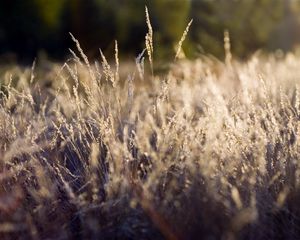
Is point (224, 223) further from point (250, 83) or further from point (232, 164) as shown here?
point (250, 83)

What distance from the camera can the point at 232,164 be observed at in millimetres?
3033

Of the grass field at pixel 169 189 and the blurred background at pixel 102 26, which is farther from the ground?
the grass field at pixel 169 189

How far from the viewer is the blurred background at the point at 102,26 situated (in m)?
16.9

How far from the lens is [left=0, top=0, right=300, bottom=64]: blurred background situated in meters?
16.9

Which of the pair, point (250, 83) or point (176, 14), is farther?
point (176, 14)

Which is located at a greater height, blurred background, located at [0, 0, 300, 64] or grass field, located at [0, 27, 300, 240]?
grass field, located at [0, 27, 300, 240]

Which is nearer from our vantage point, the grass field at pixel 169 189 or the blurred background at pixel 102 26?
the grass field at pixel 169 189

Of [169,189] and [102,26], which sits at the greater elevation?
[169,189]

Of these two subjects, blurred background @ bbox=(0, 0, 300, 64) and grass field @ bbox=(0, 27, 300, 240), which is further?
blurred background @ bbox=(0, 0, 300, 64)

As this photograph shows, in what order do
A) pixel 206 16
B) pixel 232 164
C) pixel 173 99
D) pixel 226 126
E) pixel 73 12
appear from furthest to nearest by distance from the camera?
pixel 206 16, pixel 73 12, pixel 173 99, pixel 226 126, pixel 232 164

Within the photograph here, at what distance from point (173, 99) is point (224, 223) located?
242cm

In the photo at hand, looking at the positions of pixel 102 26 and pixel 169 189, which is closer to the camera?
pixel 169 189

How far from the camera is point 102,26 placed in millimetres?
18172

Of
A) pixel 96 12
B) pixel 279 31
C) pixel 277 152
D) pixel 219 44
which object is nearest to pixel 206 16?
pixel 219 44
